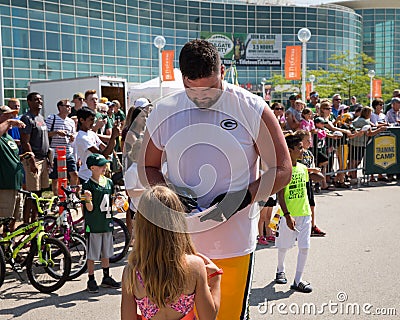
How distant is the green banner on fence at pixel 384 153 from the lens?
42.2 feet

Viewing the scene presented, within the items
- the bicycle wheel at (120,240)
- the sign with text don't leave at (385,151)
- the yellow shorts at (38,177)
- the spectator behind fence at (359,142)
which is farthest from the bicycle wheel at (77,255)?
the sign with text don't leave at (385,151)

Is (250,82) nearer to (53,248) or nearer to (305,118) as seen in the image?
(305,118)

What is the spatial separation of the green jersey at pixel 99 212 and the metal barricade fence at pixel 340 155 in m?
6.73

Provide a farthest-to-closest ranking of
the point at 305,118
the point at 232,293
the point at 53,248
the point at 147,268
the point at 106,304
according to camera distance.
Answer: the point at 305,118 → the point at 53,248 → the point at 106,304 → the point at 232,293 → the point at 147,268

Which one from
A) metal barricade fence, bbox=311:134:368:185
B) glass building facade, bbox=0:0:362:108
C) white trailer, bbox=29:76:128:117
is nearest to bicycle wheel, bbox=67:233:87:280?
metal barricade fence, bbox=311:134:368:185

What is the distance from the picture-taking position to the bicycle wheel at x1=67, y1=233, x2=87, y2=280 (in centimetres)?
598

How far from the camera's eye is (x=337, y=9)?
6481 centimetres

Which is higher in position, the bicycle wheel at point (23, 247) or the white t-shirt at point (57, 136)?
the white t-shirt at point (57, 136)

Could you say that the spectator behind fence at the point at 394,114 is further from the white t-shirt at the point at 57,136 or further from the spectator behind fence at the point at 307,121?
the white t-shirt at the point at 57,136

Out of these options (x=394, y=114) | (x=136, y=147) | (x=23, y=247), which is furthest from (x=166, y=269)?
(x=394, y=114)

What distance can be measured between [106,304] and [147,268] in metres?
2.91

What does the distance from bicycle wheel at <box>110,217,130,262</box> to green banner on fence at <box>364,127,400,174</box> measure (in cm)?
762

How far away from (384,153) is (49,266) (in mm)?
9780

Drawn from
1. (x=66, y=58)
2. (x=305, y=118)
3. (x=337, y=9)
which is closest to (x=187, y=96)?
(x=305, y=118)
